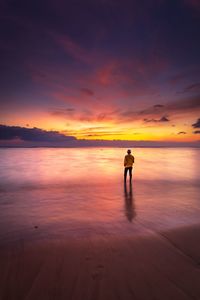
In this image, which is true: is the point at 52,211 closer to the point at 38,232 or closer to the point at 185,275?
the point at 38,232

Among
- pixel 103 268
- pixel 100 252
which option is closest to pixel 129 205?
pixel 100 252

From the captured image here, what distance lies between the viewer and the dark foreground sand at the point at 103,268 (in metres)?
4.02

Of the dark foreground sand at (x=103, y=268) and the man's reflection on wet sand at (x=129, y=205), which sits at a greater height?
the dark foreground sand at (x=103, y=268)

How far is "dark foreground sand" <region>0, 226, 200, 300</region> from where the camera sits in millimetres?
4023

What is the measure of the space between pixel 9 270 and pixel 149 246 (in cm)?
323

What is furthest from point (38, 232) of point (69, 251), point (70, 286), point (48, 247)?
point (70, 286)

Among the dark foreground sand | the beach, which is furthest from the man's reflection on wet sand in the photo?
the dark foreground sand

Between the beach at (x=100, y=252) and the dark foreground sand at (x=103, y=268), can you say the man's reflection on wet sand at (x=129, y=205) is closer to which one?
the beach at (x=100, y=252)

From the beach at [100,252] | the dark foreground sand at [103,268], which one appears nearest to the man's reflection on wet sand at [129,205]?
the beach at [100,252]

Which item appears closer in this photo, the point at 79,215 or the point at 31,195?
the point at 79,215

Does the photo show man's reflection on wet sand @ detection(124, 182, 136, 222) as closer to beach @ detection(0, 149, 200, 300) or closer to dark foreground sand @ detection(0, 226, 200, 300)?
beach @ detection(0, 149, 200, 300)

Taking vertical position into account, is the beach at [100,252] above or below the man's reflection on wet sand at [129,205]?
above

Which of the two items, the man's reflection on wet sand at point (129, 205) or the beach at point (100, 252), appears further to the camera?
the man's reflection on wet sand at point (129, 205)

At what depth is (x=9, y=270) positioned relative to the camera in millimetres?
4730
